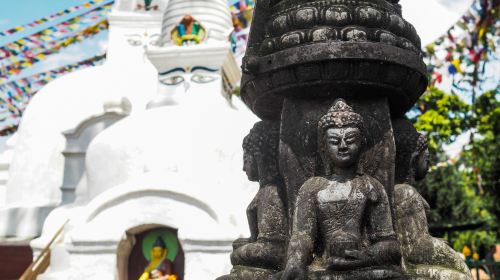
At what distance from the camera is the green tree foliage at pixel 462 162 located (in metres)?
12.1

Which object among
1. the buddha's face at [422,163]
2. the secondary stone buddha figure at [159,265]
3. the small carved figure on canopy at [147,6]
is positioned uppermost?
the small carved figure on canopy at [147,6]

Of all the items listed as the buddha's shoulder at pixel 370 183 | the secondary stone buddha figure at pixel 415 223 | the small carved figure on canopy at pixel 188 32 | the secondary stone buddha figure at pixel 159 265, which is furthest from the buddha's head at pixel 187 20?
the buddha's shoulder at pixel 370 183

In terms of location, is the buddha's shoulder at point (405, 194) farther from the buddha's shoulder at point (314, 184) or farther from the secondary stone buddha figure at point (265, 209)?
the secondary stone buddha figure at point (265, 209)

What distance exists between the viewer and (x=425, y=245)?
10.4ft

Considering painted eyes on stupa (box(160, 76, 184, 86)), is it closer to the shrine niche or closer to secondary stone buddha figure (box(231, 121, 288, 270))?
the shrine niche

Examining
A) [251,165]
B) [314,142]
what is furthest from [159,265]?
[314,142]

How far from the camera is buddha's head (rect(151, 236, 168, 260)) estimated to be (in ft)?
23.9

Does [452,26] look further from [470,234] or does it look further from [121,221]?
[470,234]

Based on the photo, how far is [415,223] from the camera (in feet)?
10.8

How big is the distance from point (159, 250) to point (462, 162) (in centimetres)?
1489

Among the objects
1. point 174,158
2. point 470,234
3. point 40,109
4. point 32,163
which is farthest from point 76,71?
point 470,234

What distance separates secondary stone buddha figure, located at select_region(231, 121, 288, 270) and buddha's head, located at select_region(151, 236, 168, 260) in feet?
12.6

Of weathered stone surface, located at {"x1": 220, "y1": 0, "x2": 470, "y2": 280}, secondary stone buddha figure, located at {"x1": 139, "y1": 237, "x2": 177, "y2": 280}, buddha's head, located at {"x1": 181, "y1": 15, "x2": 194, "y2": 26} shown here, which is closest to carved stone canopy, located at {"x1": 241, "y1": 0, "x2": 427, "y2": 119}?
weathered stone surface, located at {"x1": 220, "y1": 0, "x2": 470, "y2": 280}

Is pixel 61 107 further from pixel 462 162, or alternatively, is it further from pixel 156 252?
pixel 462 162
